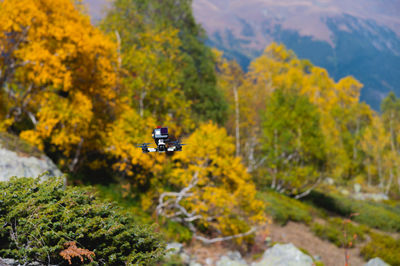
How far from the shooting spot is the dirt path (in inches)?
506

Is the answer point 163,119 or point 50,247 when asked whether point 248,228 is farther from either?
point 50,247

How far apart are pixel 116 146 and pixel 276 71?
3200 cm

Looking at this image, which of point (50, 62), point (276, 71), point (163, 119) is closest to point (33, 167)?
point (50, 62)

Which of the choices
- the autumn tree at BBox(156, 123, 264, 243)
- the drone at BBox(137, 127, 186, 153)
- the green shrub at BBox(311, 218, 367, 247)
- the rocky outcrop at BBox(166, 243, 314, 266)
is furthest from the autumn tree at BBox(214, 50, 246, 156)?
the drone at BBox(137, 127, 186, 153)

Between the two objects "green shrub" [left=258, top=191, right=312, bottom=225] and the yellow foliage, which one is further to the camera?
"green shrub" [left=258, top=191, right=312, bottom=225]

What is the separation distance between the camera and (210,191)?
1087 cm

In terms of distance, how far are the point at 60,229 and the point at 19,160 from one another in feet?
17.9

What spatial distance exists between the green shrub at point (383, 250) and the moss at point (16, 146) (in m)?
14.0

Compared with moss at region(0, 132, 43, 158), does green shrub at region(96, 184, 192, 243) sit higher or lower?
lower

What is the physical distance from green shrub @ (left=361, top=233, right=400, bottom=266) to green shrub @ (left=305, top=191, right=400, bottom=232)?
3.39m

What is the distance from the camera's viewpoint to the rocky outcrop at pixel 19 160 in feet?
24.0

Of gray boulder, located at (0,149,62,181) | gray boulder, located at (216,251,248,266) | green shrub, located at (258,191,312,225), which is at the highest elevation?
gray boulder, located at (0,149,62,181)

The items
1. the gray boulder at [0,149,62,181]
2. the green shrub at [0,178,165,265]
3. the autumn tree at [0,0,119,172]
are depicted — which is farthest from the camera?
the autumn tree at [0,0,119,172]

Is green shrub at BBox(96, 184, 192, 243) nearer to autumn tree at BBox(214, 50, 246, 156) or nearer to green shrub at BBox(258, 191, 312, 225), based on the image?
green shrub at BBox(258, 191, 312, 225)
